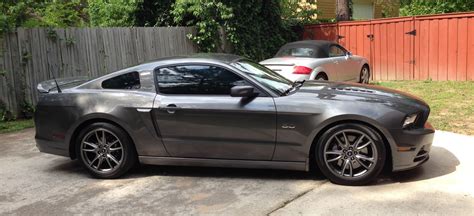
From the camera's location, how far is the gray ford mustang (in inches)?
201

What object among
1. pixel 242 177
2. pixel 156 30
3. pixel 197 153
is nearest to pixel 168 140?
pixel 197 153

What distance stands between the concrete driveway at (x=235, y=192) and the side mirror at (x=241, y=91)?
0.96 m

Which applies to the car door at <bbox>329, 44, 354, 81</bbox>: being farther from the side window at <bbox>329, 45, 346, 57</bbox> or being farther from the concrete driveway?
the concrete driveway

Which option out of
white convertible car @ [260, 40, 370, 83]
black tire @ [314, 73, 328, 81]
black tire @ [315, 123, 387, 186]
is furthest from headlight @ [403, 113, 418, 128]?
black tire @ [314, 73, 328, 81]

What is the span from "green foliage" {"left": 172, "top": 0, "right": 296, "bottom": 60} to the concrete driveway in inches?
331

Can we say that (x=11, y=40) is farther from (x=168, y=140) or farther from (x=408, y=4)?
(x=408, y=4)

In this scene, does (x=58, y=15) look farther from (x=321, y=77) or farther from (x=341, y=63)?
(x=341, y=63)

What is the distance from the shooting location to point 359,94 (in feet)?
17.8

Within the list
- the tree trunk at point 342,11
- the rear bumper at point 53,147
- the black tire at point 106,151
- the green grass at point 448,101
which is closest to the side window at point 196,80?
the black tire at point 106,151

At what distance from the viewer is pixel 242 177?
18.4ft

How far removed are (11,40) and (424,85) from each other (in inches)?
384

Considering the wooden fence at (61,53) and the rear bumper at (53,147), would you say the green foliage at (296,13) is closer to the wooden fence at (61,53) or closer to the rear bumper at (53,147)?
the wooden fence at (61,53)

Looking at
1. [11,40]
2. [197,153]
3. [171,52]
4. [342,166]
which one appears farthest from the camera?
[171,52]

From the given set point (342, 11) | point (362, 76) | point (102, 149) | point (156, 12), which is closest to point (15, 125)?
point (102, 149)
